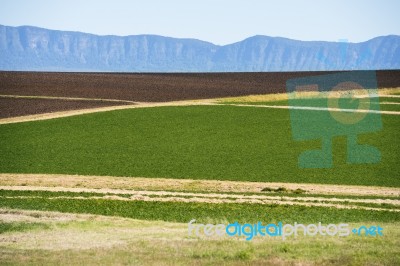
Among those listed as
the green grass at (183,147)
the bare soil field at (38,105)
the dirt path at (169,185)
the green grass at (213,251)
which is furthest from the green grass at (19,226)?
the bare soil field at (38,105)

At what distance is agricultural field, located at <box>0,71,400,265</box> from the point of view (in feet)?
51.6

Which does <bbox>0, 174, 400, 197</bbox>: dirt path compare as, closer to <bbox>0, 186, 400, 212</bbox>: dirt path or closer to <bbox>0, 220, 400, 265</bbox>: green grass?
<bbox>0, 186, 400, 212</bbox>: dirt path

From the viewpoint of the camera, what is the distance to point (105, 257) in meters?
15.0

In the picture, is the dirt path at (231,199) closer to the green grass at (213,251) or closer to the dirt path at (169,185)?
the dirt path at (169,185)

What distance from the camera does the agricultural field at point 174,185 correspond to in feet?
51.6

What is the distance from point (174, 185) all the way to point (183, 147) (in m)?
13.0

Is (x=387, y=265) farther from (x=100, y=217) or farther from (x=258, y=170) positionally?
(x=258, y=170)

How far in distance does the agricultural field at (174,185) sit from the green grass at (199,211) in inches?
1.9

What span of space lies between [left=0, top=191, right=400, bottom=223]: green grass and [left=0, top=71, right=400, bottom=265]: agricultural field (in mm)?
49

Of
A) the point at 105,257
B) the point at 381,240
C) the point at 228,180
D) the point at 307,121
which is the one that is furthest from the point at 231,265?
the point at 307,121

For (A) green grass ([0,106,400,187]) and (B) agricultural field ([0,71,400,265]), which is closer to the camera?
(B) agricultural field ([0,71,400,265])

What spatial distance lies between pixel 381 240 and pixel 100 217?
10272 mm

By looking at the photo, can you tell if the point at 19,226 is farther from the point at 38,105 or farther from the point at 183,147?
the point at 38,105

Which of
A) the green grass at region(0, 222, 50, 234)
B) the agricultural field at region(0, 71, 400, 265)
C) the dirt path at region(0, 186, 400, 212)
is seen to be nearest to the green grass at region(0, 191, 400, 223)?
the agricultural field at region(0, 71, 400, 265)
